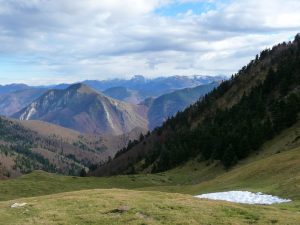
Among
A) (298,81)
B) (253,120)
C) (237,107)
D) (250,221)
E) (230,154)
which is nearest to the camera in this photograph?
(250,221)

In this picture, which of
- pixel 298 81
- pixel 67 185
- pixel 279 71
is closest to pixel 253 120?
pixel 298 81

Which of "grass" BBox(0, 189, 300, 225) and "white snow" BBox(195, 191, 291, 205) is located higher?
"grass" BBox(0, 189, 300, 225)

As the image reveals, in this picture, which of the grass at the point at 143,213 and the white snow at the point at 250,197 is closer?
the grass at the point at 143,213

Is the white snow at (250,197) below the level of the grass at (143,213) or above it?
below

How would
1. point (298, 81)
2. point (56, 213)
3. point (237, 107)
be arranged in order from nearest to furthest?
1. point (56, 213)
2. point (298, 81)
3. point (237, 107)

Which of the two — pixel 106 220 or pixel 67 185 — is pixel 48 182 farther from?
pixel 106 220

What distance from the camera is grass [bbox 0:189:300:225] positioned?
1259 inches

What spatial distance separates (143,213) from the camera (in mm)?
34906

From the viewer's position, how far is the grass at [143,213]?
3197 centimetres

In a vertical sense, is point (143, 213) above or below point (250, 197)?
above

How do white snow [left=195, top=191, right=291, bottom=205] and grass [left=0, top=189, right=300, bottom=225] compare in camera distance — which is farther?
white snow [left=195, top=191, right=291, bottom=205]

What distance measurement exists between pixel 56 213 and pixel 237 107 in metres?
169

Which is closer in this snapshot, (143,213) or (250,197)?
(143,213)

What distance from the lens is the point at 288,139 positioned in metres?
120
